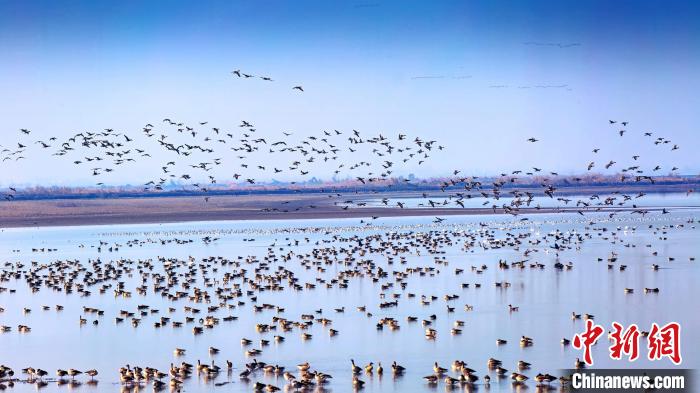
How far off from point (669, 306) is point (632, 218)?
4451 cm

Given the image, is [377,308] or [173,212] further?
[173,212]

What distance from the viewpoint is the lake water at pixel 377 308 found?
22.6 meters

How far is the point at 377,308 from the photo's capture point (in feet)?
99.2

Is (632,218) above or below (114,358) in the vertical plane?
above

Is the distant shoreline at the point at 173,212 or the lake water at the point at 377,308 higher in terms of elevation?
the distant shoreline at the point at 173,212

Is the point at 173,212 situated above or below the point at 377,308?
above

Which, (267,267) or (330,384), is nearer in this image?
(330,384)

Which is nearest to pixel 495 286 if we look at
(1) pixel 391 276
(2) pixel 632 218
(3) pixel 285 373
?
(1) pixel 391 276

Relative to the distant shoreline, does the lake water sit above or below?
below

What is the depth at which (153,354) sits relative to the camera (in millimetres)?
24156

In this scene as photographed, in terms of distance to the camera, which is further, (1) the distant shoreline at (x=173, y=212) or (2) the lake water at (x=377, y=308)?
(1) the distant shoreline at (x=173, y=212)

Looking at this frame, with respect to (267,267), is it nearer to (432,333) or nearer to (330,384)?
(432,333)

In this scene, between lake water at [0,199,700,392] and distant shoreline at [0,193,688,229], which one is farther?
distant shoreline at [0,193,688,229]

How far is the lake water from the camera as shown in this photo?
22609mm
